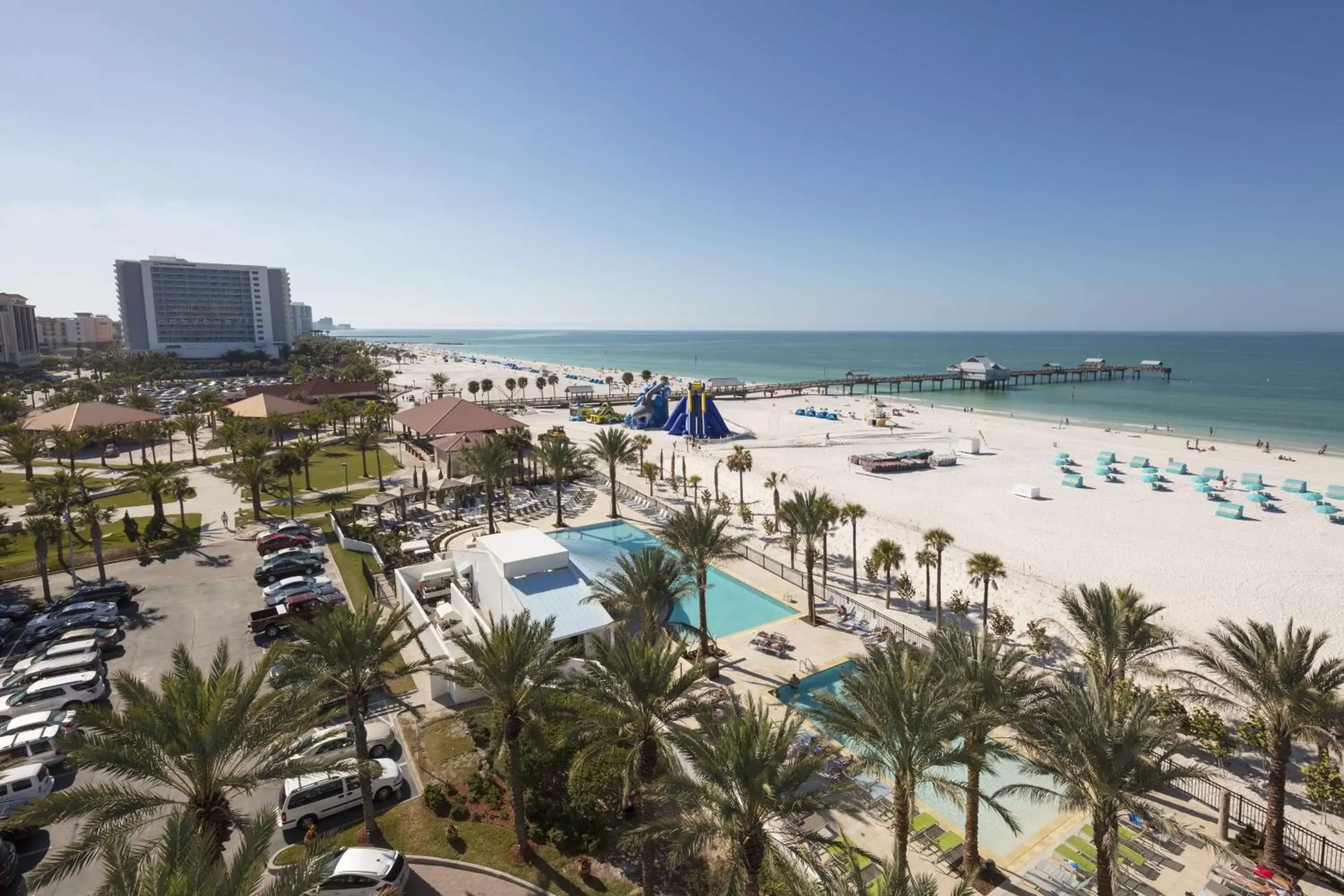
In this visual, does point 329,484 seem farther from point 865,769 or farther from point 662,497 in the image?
point 865,769

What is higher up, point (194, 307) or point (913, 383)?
point (194, 307)

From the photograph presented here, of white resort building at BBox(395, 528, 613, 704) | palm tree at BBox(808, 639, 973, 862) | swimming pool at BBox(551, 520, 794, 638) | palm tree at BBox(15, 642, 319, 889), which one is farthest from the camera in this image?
swimming pool at BBox(551, 520, 794, 638)

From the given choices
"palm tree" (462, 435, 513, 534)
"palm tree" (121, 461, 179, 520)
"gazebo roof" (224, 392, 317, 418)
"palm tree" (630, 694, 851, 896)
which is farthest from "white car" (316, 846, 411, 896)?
"gazebo roof" (224, 392, 317, 418)

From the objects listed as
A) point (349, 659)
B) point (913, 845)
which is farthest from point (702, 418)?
point (349, 659)

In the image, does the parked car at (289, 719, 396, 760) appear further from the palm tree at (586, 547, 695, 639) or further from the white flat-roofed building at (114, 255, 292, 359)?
the white flat-roofed building at (114, 255, 292, 359)

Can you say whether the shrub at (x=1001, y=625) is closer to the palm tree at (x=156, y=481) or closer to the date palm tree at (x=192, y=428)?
the palm tree at (x=156, y=481)

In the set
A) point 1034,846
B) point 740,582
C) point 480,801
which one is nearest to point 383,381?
point 740,582

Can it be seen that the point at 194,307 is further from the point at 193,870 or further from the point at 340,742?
the point at 193,870
